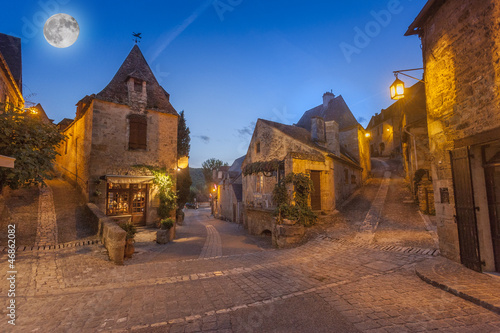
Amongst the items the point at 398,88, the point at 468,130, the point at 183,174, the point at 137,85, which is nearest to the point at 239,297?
the point at 468,130

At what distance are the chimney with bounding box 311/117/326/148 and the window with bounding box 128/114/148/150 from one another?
10.8 metres

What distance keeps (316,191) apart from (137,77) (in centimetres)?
1207

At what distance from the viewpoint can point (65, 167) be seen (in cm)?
1611

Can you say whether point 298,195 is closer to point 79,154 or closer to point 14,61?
point 79,154

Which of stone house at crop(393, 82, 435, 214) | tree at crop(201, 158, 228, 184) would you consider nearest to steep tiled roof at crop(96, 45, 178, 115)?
stone house at crop(393, 82, 435, 214)

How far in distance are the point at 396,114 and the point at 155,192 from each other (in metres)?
35.8

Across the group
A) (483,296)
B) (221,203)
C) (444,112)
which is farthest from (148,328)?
(221,203)

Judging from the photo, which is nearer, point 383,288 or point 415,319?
point 415,319

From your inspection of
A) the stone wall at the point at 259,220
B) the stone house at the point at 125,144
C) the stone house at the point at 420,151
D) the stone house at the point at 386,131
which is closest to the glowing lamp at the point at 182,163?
the stone house at the point at 125,144

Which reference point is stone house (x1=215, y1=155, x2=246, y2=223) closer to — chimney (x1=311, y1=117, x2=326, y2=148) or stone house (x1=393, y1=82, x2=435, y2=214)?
chimney (x1=311, y1=117, x2=326, y2=148)

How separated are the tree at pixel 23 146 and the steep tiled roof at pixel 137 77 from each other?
18.7ft

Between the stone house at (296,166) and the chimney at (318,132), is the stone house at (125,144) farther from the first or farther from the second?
the chimney at (318,132)

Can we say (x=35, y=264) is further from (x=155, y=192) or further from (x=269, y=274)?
(x=155, y=192)

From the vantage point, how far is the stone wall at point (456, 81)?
14.3ft
